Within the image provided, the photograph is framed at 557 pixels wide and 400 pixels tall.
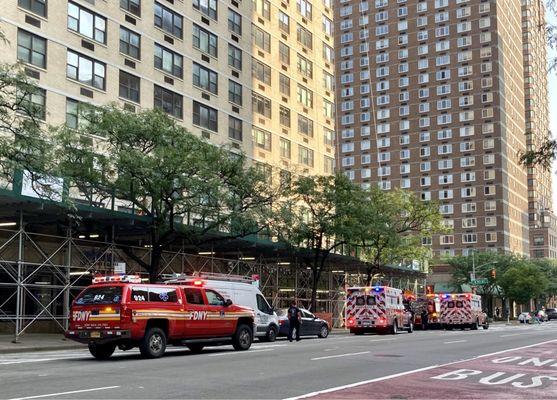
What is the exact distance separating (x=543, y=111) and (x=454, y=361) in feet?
504

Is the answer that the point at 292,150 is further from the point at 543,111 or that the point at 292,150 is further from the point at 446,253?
the point at 543,111

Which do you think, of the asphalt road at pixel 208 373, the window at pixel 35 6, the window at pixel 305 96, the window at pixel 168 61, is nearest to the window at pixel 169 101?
the window at pixel 168 61

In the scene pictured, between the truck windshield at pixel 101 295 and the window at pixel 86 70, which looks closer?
the truck windshield at pixel 101 295

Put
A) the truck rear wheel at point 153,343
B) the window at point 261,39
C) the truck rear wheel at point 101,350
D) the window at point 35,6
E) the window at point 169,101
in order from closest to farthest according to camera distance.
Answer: the truck rear wheel at point 153,343 → the truck rear wheel at point 101,350 → the window at point 35,6 → the window at point 169,101 → the window at point 261,39

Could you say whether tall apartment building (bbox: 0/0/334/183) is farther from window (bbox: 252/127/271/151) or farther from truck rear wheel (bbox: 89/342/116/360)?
truck rear wheel (bbox: 89/342/116/360)

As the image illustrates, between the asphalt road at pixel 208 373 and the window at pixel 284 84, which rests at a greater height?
the window at pixel 284 84

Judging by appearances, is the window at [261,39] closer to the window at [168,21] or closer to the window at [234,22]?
the window at [234,22]

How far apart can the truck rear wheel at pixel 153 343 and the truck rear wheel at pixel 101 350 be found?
93 centimetres

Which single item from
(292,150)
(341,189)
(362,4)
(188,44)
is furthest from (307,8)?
(362,4)

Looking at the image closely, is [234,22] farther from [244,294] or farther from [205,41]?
[244,294]

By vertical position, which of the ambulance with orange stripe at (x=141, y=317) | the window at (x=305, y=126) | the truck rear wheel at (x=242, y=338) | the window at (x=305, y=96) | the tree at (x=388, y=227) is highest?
the window at (x=305, y=96)

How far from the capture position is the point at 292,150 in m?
57.7

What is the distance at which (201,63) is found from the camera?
46.8 meters

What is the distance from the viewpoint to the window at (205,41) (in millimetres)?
46562
